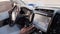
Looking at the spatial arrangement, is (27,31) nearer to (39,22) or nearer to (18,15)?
(39,22)

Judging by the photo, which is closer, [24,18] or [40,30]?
[40,30]

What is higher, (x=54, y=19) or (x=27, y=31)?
(x=54, y=19)

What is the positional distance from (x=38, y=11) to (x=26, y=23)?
0.58ft

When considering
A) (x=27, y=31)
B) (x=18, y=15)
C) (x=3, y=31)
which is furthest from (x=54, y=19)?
(x=3, y=31)

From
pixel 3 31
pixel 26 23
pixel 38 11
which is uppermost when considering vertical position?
pixel 38 11

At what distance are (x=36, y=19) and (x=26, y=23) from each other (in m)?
0.12

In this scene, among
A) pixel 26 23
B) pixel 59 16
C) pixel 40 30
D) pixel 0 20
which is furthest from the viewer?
pixel 0 20

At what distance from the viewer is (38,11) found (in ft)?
2.75

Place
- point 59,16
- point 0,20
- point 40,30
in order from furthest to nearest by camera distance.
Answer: point 0,20 < point 40,30 < point 59,16

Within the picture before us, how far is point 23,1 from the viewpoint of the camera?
1.17 m

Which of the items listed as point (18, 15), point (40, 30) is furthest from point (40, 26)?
point (18, 15)

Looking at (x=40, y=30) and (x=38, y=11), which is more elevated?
(x=38, y=11)

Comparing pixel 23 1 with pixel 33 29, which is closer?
pixel 33 29

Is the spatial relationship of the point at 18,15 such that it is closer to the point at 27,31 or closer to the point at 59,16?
the point at 27,31
